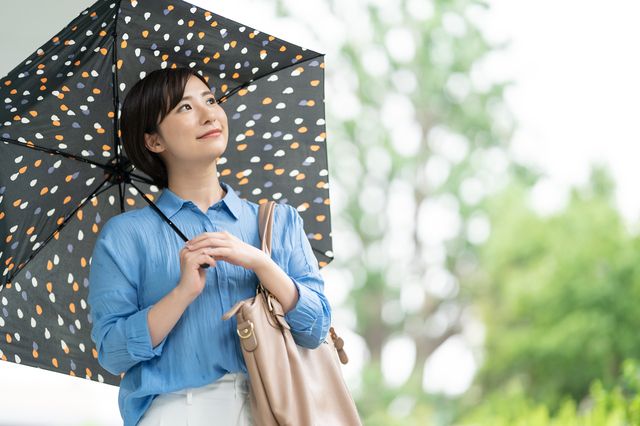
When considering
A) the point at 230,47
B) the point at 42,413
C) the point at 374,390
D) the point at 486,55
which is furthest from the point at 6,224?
the point at 486,55

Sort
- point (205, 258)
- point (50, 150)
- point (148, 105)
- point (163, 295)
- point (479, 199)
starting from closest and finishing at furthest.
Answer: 1. point (205, 258)
2. point (163, 295)
3. point (148, 105)
4. point (50, 150)
5. point (479, 199)

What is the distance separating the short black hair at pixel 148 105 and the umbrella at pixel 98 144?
5.0 inches

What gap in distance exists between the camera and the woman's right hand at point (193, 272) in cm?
129

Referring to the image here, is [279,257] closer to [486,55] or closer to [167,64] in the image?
[167,64]

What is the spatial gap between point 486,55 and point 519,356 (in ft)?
10.8

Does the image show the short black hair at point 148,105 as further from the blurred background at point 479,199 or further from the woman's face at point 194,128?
the blurred background at point 479,199

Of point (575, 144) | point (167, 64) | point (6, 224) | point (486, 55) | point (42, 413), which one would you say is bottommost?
point (42, 413)

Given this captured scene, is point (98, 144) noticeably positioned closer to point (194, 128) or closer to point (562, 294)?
point (194, 128)

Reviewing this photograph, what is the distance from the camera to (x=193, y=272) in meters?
1.30

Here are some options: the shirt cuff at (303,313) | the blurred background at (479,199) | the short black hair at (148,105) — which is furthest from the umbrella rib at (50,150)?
the blurred background at (479,199)

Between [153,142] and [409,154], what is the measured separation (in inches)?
369

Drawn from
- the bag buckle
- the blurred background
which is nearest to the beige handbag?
the bag buckle

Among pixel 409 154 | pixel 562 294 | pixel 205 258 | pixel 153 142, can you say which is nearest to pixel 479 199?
pixel 409 154

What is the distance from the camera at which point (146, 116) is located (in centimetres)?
151
